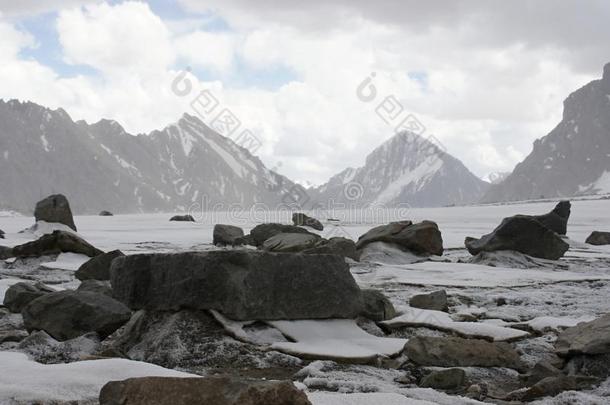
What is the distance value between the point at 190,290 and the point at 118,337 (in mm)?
954

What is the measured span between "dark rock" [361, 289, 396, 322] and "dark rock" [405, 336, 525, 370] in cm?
145

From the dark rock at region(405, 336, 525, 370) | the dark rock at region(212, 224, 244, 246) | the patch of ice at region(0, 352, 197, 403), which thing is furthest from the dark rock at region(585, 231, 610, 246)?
the patch of ice at region(0, 352, 197, 403)

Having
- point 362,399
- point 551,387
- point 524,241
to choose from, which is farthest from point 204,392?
point 524,241

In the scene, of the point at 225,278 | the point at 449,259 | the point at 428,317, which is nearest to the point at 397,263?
the point at 449,259

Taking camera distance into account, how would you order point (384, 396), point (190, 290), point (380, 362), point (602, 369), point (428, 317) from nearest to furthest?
point (384, 396) → point (602, 369) → point (380, 362) → point (190, 290) → point (428, 317)

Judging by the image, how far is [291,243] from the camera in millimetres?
13641

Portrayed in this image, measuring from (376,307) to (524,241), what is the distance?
8.02 metres

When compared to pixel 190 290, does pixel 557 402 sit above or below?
below

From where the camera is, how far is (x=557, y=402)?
14.8 ft

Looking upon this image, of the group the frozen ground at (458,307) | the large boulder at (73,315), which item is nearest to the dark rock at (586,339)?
the frozen ground at (458,307)

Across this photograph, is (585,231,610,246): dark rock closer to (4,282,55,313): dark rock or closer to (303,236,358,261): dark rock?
(303,236,358,261): dark rock

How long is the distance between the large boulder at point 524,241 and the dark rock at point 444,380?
9470 millimetres

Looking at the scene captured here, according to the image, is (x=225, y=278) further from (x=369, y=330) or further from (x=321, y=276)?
(x=369, y=330)

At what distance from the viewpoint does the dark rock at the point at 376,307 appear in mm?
7277
